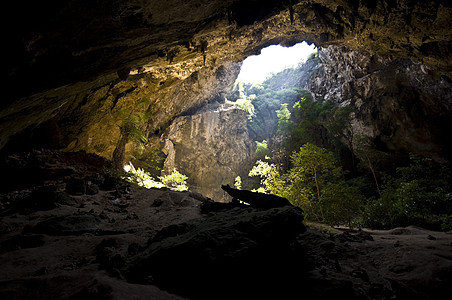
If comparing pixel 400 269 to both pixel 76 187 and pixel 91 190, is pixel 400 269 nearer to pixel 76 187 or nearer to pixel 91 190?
pixel 91 190

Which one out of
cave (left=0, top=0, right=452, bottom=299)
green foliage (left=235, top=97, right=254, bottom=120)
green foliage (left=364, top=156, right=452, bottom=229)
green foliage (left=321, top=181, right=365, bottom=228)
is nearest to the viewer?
cave (left=0, top=0, right=452, bottom=299)

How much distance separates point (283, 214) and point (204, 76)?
2389 centimetres

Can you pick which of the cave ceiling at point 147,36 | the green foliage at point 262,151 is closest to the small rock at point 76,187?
the cave ceiling at point 147,36

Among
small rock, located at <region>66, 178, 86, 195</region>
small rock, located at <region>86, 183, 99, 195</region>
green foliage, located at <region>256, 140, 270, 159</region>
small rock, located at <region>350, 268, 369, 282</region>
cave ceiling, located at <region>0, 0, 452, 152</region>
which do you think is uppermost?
cave ceiling, located at <region>0, 0, 452, 152</region>

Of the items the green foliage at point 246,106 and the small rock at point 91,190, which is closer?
the small rock at point 91,190

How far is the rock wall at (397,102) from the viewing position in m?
14.0

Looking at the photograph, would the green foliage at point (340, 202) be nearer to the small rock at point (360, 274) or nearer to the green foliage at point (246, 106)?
the small rock at point (360, 274)

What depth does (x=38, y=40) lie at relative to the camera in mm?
3609

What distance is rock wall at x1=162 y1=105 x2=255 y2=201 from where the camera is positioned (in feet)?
81.3

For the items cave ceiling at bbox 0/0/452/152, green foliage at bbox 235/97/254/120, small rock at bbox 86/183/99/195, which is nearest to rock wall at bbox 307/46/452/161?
cave ceiling at bbox 0/0/452/152

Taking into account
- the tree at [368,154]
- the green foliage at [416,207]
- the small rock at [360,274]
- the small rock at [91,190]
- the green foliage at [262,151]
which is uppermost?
the small rock at [91,190]

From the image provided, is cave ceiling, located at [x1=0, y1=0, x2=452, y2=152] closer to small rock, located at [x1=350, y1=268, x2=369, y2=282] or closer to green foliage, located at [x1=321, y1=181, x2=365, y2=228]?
small rock, located at [x1=350, y1=268, x2=369, y2=282]

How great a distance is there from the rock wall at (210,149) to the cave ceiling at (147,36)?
39.5 feet

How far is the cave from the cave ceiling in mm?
45
